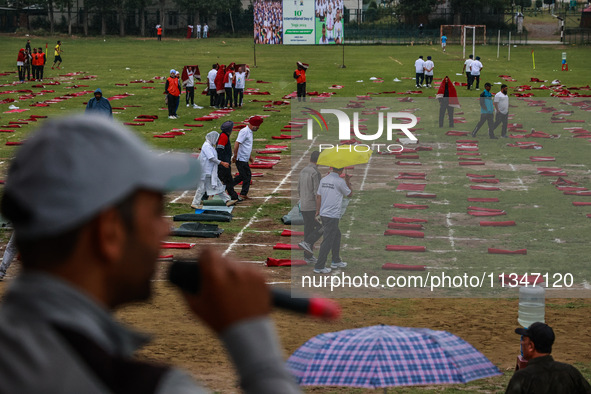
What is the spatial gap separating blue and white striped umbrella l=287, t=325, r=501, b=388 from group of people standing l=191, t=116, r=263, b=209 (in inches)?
511

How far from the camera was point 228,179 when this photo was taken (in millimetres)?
22469

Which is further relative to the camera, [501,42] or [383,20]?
[383,20]

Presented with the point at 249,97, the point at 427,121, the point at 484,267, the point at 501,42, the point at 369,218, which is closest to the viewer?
the point at 484,267

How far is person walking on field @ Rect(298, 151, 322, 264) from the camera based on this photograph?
57.5 feet

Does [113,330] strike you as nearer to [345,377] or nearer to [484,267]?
[345,377]

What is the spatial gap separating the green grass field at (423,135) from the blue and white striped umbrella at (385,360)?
2.46 m

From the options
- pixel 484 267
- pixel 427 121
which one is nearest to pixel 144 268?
pixel 484 267

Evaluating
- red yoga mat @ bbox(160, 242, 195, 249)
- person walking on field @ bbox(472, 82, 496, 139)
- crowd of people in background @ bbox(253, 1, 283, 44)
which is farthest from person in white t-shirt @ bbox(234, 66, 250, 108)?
crowd of people in background @ bbox(253, 1, 283, 44)

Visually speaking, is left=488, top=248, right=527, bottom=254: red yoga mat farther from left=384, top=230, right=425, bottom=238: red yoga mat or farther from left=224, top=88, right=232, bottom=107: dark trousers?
left=224, top=88, right=232, bottom=107: dark trousers

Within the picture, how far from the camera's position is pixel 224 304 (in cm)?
154

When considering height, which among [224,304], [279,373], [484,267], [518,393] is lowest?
[484,267]

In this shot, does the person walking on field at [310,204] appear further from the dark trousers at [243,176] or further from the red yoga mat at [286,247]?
the dark trousers at [243,176]

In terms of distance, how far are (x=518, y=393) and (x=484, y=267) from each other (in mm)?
9410

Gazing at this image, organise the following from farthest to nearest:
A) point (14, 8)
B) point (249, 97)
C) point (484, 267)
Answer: point (14, 8), point (249, 97), point (484, 267)
